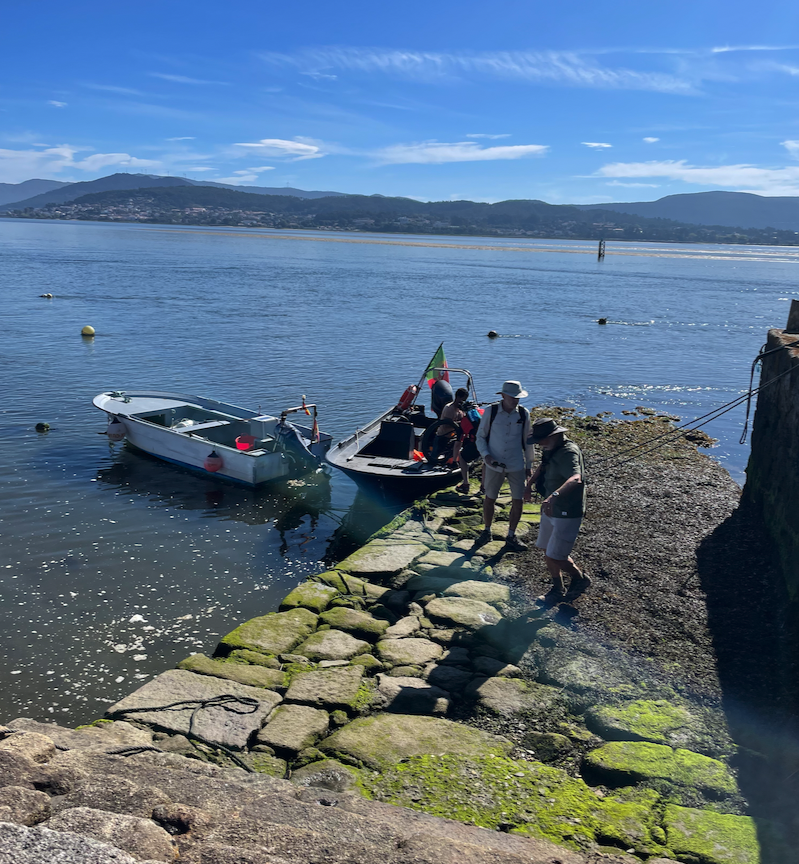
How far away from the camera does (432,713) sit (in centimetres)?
673

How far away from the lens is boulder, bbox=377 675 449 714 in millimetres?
6785

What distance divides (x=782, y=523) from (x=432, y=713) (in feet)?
20.3

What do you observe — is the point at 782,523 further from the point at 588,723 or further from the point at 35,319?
the point at 35,319

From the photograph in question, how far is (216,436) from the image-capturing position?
17.6 metres

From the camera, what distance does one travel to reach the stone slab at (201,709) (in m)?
6.29

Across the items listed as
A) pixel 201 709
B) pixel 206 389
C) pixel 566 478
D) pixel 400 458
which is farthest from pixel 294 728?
pixel 206 389

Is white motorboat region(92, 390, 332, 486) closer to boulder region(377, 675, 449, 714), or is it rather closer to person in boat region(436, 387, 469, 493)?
person in boat region(436, 387, 469, 493)

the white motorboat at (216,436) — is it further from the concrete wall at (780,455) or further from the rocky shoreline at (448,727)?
the concrete wall at (780,455)

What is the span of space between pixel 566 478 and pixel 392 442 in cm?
759

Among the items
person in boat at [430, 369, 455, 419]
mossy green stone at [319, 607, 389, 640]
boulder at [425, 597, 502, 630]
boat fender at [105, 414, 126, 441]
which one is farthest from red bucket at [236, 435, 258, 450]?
boulder at [425, 597, 502, 630]

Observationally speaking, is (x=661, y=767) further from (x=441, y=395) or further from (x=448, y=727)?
(x=441, y=395)

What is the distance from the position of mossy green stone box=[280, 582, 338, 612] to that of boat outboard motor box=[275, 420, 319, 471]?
630 cm

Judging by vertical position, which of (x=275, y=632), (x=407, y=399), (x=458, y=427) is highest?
(x=407, y=399)

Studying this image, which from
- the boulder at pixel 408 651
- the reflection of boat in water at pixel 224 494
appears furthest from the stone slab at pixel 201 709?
the reflection of boat in water at pixel 224 494
